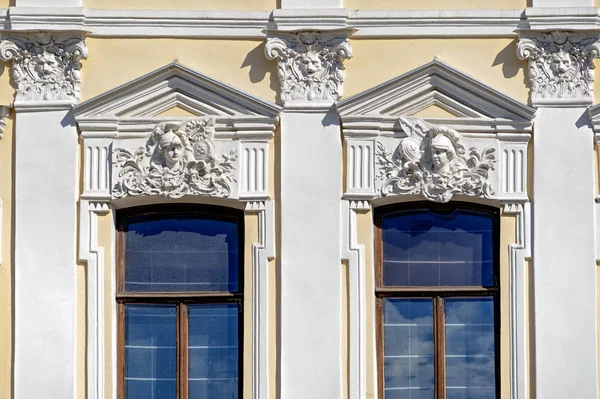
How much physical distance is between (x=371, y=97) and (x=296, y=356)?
93.8 inches

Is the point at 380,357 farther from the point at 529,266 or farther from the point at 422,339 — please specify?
the point at 529,266

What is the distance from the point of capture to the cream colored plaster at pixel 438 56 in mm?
17438

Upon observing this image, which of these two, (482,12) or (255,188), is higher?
(482,12)

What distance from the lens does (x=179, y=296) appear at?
56.9ft

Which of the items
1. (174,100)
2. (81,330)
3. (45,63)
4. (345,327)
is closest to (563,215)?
(345,327)

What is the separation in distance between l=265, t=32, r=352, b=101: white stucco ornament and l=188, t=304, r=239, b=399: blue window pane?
2.02 meters

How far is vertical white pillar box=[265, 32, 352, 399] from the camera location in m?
17.0

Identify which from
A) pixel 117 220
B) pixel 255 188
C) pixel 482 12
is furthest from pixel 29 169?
pixel 482 12

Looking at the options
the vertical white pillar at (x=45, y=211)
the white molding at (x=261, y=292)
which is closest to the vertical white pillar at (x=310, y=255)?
the white molding at (x=261, y=292)

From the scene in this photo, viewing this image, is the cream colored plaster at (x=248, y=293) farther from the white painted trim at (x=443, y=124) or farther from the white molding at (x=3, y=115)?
the white molding at (x=3, y=115)

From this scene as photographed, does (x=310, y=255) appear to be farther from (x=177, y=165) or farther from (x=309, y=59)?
(x=309, y=59)

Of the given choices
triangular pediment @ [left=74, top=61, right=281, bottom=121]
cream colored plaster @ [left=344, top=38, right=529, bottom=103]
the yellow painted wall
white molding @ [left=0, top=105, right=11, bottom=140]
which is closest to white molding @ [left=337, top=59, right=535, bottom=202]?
cream colored plaster @ [left=344, top=38, right=529, bottom=103]

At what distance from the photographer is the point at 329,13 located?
57.1ft

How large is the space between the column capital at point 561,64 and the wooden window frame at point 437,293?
117 centimetres
